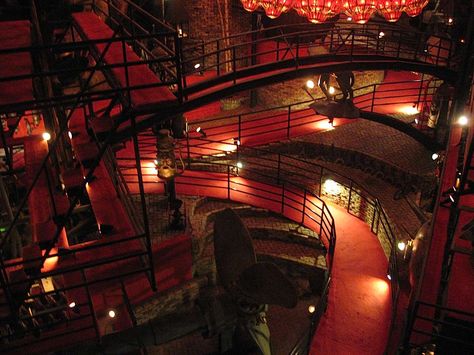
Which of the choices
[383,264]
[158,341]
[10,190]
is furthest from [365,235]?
[10,190]

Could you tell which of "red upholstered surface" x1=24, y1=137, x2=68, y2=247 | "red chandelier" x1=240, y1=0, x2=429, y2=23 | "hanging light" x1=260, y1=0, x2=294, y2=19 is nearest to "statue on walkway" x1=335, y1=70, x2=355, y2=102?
"red chandelier" x1=240, y1=0, x2=429, y2=23

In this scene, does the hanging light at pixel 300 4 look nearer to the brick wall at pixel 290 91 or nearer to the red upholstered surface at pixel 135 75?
the red upholstered surface at pixel 135 75

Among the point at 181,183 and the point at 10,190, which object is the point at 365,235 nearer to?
the point at 181,183

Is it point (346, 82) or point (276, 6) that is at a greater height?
point (276, 6)

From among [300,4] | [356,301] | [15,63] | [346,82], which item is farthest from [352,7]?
[15,63]

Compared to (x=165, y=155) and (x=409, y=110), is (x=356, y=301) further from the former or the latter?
(x=409, y=110)

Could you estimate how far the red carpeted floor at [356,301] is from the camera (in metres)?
7.60

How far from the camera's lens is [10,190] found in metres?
9.52

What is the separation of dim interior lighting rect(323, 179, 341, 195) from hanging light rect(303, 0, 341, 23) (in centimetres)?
419

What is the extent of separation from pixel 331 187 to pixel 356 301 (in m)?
4.42

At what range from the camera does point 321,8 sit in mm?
9766

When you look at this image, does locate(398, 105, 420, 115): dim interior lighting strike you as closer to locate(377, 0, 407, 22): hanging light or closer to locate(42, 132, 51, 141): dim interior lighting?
locate(377, 0, 407, 22): hanging light

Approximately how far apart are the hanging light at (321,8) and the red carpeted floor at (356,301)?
4727mm

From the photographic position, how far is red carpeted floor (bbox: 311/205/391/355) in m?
7.60
